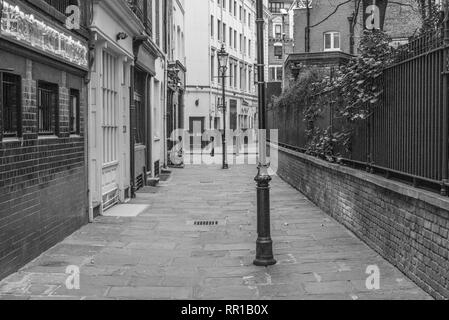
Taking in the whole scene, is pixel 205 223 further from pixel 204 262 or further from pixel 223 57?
pixel 223 57

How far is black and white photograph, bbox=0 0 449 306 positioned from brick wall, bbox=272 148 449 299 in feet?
0.09

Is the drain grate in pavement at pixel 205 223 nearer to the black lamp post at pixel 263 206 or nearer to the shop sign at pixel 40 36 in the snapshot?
the shop sign at pixel 40 36

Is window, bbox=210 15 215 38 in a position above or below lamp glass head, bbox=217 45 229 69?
above

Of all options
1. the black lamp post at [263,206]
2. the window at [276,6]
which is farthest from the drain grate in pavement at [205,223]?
the window at [276,6]

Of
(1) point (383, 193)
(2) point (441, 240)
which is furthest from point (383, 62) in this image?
(2) point (441, 240)

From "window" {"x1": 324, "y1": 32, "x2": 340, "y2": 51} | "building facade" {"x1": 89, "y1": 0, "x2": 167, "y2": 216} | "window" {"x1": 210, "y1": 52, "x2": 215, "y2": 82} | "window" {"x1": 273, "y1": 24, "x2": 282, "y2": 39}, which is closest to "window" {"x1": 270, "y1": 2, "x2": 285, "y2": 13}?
"window" {"x1": 273, "y1": 24, "x2": 282, "y2": 39}

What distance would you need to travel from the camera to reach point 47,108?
870cm

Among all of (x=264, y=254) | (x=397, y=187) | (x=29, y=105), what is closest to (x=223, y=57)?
(x=29, y=105)

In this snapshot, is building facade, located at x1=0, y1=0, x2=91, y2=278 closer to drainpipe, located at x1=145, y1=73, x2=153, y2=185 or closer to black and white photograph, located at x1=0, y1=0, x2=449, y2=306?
black and white photograph, located at x1=0, y1=0, x2=449, y2=306

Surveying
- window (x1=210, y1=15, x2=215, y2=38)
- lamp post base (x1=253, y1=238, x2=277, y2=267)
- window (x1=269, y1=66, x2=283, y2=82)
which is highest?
window (x1=210, y1=15, x2=215, y2=38)

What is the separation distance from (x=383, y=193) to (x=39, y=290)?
427 centimetres

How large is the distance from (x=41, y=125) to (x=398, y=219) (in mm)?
4903

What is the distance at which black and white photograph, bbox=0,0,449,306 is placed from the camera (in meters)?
6.22

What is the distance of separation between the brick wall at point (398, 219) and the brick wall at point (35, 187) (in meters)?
4.37
